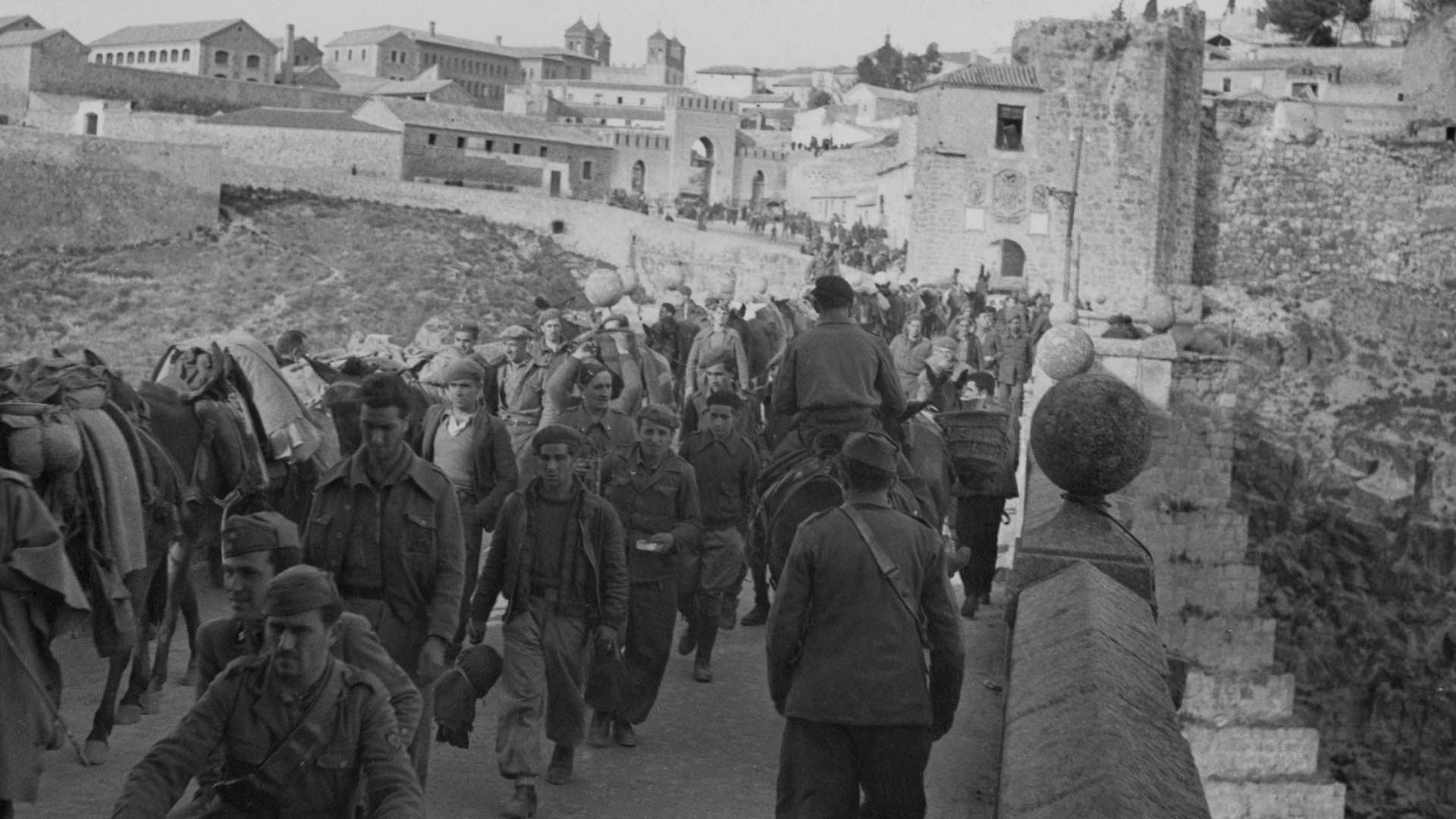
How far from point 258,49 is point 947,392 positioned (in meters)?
84.1

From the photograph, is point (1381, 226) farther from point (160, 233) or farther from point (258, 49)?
point (258, 49)

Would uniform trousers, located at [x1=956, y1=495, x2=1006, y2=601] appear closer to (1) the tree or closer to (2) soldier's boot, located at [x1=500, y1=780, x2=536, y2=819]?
(2) soldier's boot, located at [x1=500, y1=780, x2=536, y2=819]

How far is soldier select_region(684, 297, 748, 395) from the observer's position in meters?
14.0

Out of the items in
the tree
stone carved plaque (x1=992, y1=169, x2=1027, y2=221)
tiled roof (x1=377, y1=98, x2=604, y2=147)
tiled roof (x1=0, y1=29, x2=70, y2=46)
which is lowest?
stone carved plaque (x1=992, y1=169, x2=1027, y2=221)

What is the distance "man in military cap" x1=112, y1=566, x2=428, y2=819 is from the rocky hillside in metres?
16.3

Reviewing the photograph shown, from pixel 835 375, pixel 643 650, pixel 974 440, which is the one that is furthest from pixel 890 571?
pixel 974 440

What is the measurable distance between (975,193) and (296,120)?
36.1m

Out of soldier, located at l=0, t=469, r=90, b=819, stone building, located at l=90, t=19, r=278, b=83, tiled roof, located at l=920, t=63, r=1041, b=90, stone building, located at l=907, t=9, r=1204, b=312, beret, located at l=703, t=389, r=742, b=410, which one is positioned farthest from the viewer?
stone building, located at l=90, t=19, r=278, b=83

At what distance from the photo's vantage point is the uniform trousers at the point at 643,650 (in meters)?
7.95

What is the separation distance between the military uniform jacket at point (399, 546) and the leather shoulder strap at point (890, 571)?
1553 mm

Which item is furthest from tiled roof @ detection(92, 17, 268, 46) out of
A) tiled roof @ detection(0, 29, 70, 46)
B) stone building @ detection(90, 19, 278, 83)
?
tiled roof @ detection(0, 29, 70, 46)

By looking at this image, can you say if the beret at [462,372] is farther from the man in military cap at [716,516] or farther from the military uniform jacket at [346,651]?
the military uniform jacket at [346,651]

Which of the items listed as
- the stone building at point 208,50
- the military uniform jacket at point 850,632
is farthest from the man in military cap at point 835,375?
the stone building at point 208,50

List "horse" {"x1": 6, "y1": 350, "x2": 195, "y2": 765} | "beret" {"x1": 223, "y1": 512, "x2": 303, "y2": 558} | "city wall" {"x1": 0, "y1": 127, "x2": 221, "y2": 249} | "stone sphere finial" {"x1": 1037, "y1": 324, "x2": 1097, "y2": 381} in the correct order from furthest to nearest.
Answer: "city wall" {"x1": 0, "y1": 127, "x2": 221, "y2": 249}
"stone sphere finial" {"x1": 1037, "y1": 324, "x2": 1097, "y2": 381}
"horse" {"x1": 6, "y1": 350, "x2": 195, "y2": 765}
"beret" {"x1": 223, "y1": 512, "x2": 303, "y2": 558}
